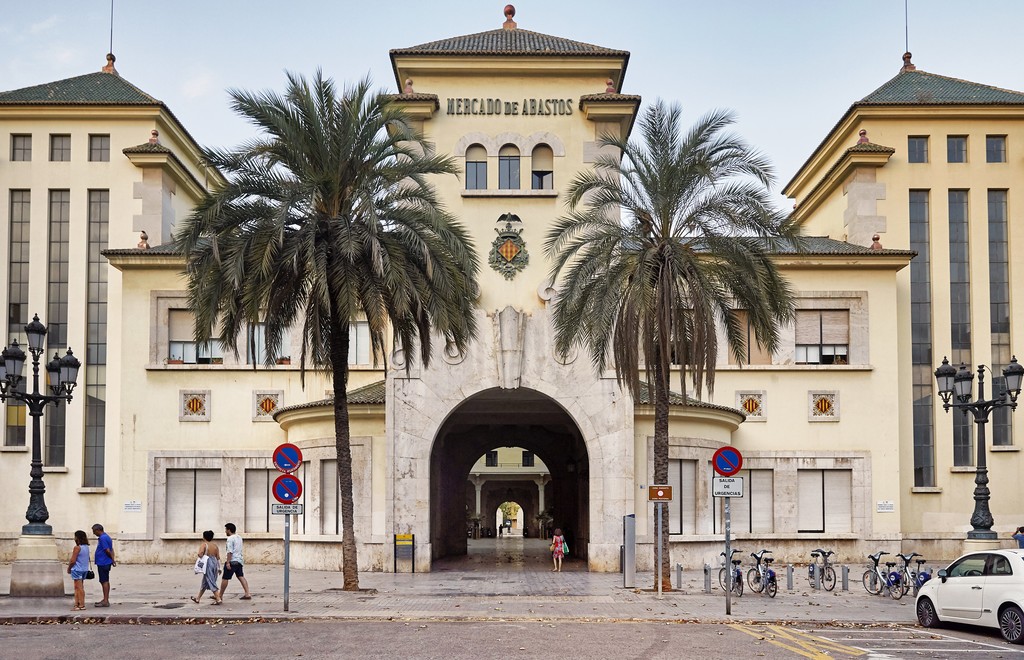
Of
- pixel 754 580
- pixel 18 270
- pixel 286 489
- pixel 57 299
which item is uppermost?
pixel 18 270

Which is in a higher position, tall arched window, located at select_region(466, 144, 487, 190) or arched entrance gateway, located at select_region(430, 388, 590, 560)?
tall arched window, located at select_region(466, 144, 487, 190)

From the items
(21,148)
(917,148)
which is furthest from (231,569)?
(917,148)

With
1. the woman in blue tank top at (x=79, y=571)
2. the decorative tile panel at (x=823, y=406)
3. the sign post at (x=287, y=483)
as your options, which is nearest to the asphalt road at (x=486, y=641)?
the woman in blue tank top at (x=79, y=571)

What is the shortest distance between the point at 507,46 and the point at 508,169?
14.2ft

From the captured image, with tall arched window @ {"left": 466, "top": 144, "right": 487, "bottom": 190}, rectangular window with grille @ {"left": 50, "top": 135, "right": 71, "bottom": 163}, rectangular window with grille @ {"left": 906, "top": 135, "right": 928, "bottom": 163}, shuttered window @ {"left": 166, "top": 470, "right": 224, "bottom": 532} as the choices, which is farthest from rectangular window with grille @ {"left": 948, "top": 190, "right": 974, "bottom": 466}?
rectangular window with grille @ {"left": 50, "top": 135, "right": 71, "bottom": 163}

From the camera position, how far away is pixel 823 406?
1506 inches

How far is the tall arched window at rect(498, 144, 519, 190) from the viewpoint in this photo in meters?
34.8

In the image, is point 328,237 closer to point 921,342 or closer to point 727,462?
point 727,462

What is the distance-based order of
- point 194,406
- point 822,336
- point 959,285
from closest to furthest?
point 194,406 → point 822,336 → point 959,285

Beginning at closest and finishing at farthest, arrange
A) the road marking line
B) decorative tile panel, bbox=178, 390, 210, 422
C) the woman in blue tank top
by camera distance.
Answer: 1. the road marking line
2. the woman in blue tank top
3. decorative tile panel, bbox=178, 390, 210, 422

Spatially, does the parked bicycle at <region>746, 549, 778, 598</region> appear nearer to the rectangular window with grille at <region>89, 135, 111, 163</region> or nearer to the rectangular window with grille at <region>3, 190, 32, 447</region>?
the rectangular window with grille at <region>3, 190, 32, 447</region>

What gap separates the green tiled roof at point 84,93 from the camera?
40.7 metres

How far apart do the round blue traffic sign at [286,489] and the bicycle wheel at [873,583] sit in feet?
44.9

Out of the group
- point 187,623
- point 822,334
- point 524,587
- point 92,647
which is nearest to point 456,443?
point 822,334
